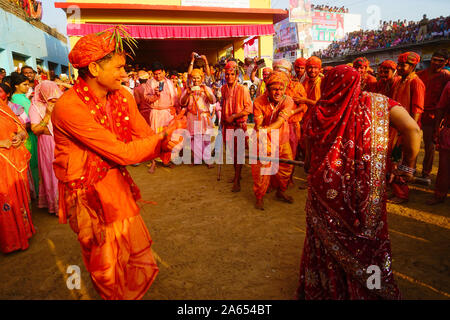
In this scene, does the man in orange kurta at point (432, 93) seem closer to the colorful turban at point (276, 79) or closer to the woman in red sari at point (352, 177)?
the colorful turban at point (276, 79)

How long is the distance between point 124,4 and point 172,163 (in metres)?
9.22

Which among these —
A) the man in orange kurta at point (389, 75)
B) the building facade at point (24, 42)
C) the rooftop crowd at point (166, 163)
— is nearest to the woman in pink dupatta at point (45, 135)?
the rooftop crowd at point (166, 163)

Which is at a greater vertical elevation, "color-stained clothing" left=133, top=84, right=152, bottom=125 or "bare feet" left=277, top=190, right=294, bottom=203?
"color-stained clothing" left=133, top=84, right=152, bottom=125

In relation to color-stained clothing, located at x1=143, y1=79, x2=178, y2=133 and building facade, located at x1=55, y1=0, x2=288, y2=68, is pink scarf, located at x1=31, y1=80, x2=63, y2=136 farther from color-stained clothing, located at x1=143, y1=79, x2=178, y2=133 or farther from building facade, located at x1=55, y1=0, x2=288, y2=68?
building facade, located at x1=55, y1=0, x2=288, y2=68

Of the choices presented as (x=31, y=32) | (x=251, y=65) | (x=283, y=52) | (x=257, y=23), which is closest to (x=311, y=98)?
(x=251, y=65)

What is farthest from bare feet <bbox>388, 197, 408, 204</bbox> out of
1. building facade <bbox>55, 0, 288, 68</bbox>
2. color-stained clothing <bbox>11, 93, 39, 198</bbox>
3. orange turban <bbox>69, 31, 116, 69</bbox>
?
building facade <bbox>55, 0, 288, 68</bbox>

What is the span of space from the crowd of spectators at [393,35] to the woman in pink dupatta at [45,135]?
72.0 feet

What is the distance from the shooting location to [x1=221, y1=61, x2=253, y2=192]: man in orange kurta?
523 cm

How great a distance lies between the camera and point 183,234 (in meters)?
3.69

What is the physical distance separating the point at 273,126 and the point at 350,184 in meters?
2.18

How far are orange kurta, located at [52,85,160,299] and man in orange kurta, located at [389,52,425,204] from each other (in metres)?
3.82

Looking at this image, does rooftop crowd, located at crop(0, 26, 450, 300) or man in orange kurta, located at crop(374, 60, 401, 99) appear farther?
man in orange kurta, located at crop(374, 60, 401, 99)

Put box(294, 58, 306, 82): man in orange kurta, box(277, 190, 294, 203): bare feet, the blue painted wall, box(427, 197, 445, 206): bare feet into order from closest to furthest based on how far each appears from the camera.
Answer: box(427, 197, 445, 206): bare feet
box(277, 190, 294, 203): bare feet
box(294, 58, 306, 82): man in orange kurta
the blue painted wall

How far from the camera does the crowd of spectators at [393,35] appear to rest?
17855 millimetres
